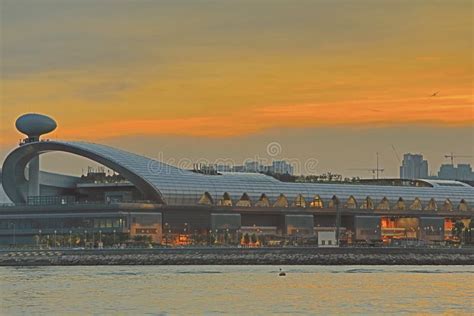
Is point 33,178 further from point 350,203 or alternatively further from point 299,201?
point 350,203

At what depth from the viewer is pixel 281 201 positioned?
540 ft

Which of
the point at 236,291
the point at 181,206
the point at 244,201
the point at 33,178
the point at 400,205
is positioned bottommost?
the point at 236,291

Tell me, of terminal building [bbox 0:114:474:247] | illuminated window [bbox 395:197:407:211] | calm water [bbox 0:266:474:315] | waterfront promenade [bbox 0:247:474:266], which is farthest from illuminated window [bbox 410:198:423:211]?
calm water [bbox 0:266:474:315]

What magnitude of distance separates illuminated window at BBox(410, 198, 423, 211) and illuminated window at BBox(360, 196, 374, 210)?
22.9 feet

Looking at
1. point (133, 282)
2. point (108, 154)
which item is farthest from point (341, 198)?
point (133, 282)

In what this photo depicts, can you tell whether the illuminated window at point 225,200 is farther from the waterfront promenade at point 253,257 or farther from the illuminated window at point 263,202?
the waterfront promenade at point 253,257

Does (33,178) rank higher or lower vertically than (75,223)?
higher

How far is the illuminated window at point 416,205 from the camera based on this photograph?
6953 inches

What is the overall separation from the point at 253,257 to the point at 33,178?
51.2 metres

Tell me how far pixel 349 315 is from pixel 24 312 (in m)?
16.1

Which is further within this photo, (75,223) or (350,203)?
(350,203)

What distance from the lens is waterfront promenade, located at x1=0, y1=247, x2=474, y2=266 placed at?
11225cm

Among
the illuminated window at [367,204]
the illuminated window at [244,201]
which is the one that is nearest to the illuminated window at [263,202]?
the illuminated window at [244,201]

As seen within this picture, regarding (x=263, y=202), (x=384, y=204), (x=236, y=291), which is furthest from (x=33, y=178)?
(x=236, y=291)
